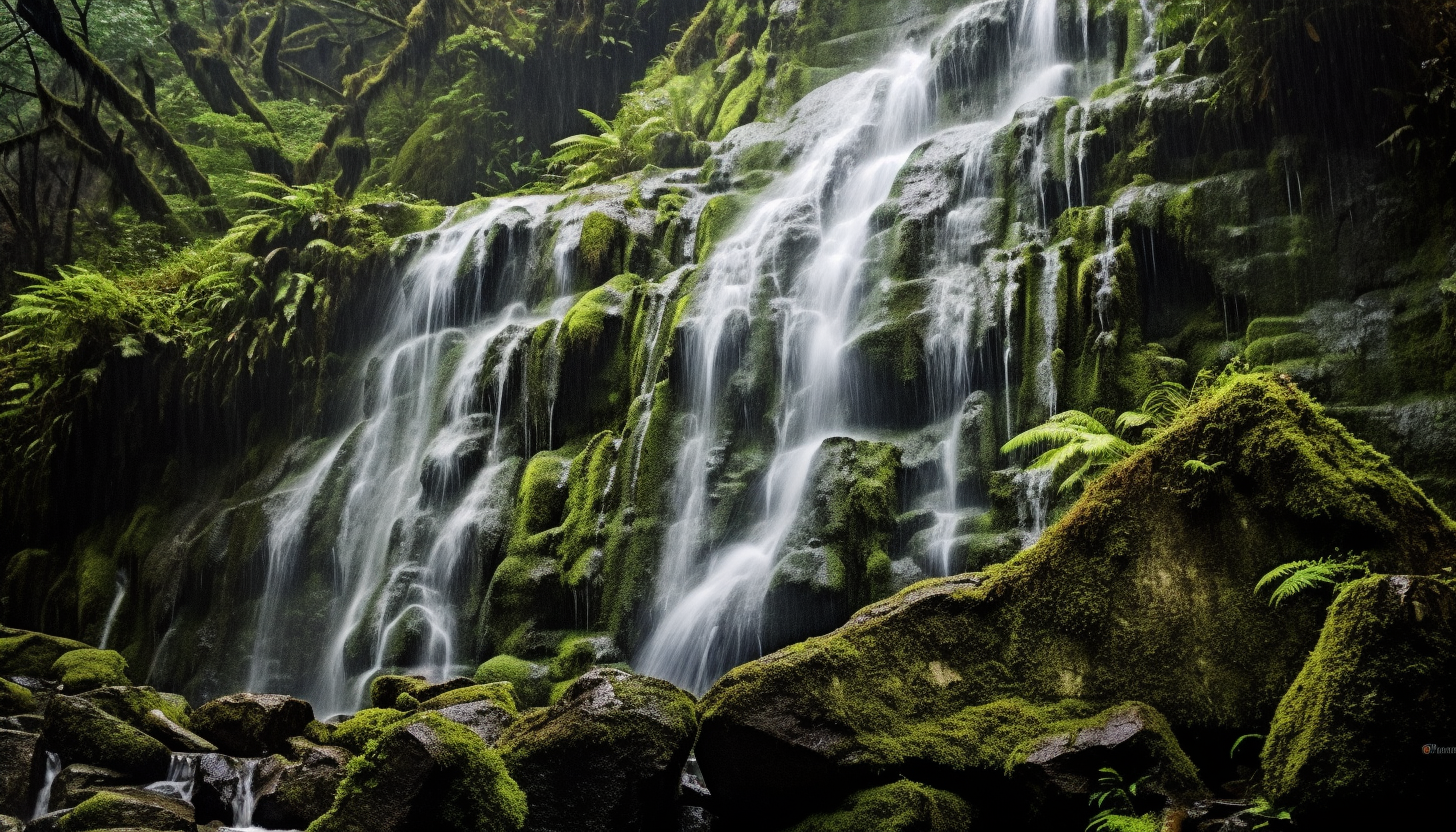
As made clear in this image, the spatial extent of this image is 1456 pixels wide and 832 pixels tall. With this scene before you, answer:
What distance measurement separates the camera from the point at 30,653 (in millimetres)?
10312

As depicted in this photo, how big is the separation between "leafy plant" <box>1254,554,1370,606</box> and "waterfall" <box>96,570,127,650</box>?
14608 millimetres

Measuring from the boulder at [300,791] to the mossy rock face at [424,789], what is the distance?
203 centimetres

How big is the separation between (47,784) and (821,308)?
27.5 feet

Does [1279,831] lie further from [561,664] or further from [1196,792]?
[561,664]

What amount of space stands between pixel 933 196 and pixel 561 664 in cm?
695

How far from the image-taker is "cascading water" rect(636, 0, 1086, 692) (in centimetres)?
894

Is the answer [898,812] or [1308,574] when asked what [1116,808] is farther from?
[1308,574]

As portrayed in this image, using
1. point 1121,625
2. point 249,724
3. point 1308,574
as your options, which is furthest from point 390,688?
point 1308,574

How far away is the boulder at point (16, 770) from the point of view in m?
6.60

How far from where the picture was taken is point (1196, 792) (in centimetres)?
398

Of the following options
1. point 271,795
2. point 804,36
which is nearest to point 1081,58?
point 804,36

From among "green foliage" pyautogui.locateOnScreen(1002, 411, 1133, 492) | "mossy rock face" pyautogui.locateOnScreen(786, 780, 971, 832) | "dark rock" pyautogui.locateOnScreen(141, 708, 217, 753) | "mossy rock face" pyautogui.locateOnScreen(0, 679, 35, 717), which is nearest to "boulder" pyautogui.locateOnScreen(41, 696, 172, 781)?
"dark rock" pyautogui.locateOnScreen(141, 708, 217, 753)

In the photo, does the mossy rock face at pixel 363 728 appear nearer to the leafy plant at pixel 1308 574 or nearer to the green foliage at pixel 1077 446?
the green foliage at pixel 1077 446

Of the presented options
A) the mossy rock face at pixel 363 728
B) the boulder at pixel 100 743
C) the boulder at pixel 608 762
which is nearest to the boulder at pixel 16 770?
the boulder at pixel 100 743
